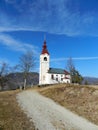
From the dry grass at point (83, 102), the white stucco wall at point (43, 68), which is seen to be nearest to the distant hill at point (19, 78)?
the white stucco wall at point (43, 68)

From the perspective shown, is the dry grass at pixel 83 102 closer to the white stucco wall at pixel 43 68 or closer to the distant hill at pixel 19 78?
the white stucco wall at pixel 43 68

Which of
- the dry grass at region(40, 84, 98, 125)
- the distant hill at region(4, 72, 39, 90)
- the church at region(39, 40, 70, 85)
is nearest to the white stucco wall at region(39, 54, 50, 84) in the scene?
the church at region(39, 40, 70, 85)

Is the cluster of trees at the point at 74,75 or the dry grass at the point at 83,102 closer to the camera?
the dry grass at the point at 83,102

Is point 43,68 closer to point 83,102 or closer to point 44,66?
point 44,66

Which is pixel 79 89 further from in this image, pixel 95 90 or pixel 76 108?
pixel 76 108

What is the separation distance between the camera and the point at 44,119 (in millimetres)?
20203

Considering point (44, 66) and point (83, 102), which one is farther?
point (44, 66)

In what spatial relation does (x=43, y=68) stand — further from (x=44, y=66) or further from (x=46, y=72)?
(x=46, y=72)

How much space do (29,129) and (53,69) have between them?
2656 inches

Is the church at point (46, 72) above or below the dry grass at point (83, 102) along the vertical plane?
above

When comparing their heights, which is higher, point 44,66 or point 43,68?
point 44,66

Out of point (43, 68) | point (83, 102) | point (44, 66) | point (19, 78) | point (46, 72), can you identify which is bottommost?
point (83, 102)

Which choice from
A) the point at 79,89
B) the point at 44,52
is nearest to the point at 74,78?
the point at 44,52

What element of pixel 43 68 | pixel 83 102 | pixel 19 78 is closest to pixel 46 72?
pixel 43 68
